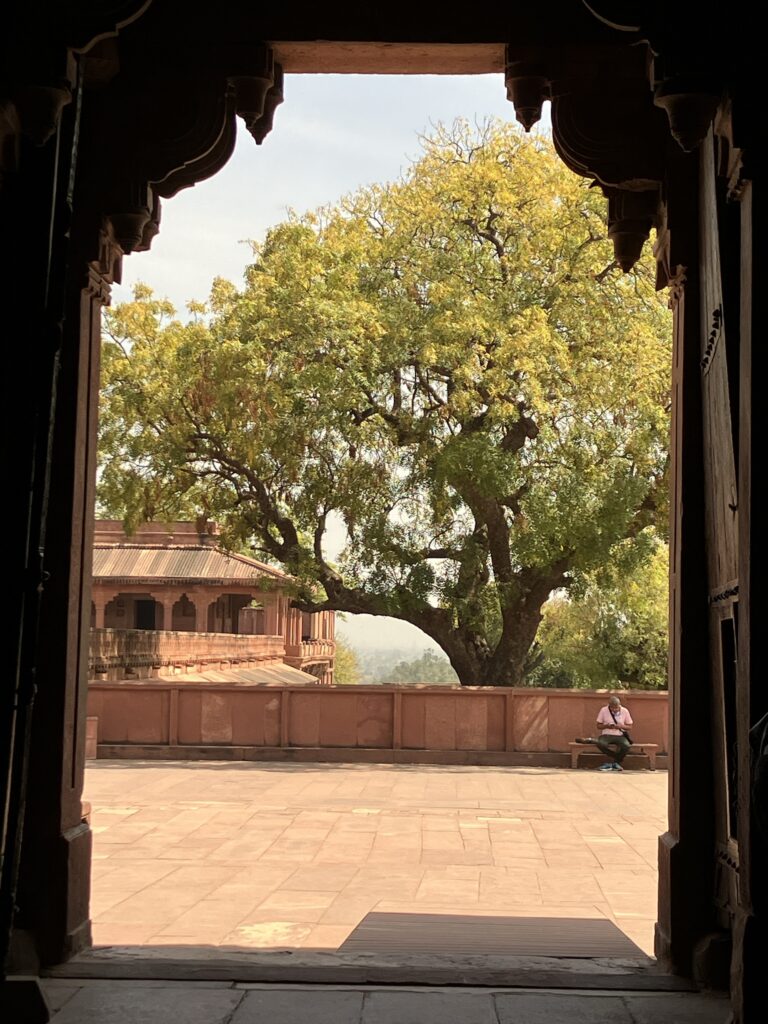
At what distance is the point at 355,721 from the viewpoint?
17.1m

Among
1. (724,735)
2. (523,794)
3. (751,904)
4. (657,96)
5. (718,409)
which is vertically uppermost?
(657,96)

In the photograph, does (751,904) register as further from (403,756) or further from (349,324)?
(349,324)

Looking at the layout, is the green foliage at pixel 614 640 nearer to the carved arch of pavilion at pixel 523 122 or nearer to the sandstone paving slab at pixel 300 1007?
the carved arch of pavilion at pixel 523 122

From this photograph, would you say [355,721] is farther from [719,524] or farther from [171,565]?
[171,565]

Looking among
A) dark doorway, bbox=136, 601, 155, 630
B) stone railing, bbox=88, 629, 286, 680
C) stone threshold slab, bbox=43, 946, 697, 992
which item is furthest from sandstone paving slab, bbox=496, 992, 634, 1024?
dark doorway, bbox=136, 601, 155, 630

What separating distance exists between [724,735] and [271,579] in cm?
1638

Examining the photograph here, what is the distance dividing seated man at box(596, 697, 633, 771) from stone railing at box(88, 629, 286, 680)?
6.92 meters

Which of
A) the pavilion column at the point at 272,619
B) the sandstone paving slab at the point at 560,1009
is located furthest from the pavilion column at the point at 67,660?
the pavilion column at the point at 272,619

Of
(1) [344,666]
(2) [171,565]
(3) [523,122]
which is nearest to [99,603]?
(2) [171,565]

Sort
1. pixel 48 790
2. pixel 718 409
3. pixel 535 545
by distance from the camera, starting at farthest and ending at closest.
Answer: pixel 535 545 → pixel 48 790 → pixel 718 409

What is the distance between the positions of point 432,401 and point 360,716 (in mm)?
5517

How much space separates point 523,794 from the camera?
44.7 ft

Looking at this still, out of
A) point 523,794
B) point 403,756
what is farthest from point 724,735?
point 403,756

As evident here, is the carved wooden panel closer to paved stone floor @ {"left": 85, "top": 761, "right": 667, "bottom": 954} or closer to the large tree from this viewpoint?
paved stone floor @ {"left": 85, "top": 761, "right": 667, "bottom": 954}
